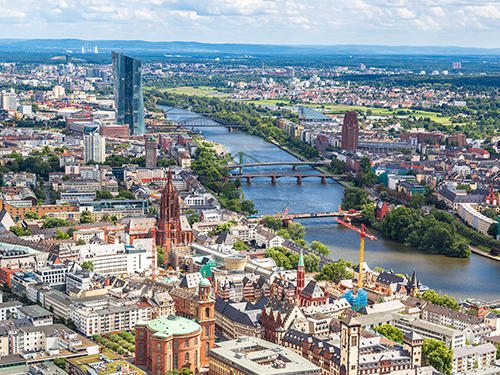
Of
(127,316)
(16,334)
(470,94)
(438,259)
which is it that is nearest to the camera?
(16,334)

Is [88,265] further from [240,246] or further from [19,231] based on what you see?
[19,231]

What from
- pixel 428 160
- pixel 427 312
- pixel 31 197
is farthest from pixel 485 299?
pixel 428 160

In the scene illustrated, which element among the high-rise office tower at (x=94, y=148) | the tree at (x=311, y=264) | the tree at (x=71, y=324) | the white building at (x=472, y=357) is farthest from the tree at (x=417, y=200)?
the tree at (x=71, y=324)

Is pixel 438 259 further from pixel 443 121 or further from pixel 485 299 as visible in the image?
pixel 443 121

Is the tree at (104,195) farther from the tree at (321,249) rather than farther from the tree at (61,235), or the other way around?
the tree at (321,249)

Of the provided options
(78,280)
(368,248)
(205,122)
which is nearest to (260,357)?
(78,280)

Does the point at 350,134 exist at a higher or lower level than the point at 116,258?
higher

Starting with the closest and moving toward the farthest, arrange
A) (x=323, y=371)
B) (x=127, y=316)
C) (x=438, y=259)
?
(x=323, y=371)
(x=127, y=316)
(x=438, y=259)
